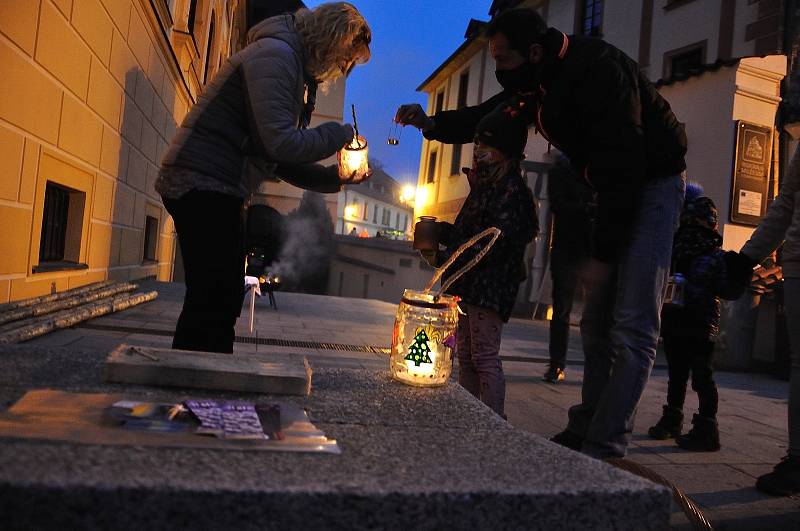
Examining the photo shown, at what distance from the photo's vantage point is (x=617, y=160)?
7.27ft

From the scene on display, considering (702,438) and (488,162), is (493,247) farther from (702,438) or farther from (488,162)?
(702,438)

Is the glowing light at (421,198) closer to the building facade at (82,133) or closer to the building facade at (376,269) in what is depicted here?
the building facade at (376,269)

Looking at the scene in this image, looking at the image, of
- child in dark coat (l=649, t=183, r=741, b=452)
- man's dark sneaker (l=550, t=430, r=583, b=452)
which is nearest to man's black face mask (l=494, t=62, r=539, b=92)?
man's dark sneaker (l=550, t=430, r=583, b=452)

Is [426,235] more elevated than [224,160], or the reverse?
[224,160]

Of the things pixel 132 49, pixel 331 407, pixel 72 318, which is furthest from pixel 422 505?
pixel 132 49

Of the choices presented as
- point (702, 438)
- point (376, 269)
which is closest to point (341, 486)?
point (702, 438)

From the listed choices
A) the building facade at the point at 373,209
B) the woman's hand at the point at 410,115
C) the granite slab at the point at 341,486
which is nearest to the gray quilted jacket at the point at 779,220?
the woman's hand at the point at 410,115

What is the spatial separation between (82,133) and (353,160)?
345 cm

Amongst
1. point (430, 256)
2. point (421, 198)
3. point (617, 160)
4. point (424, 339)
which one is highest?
point (421, 198)

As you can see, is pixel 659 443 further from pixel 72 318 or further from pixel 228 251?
pixel 72 318

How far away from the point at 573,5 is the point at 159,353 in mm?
19737

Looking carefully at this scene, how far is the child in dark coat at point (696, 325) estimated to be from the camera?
10.9 feet

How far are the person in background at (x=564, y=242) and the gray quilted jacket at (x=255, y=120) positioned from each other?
2402mm

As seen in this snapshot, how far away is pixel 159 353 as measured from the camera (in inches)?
55.3
